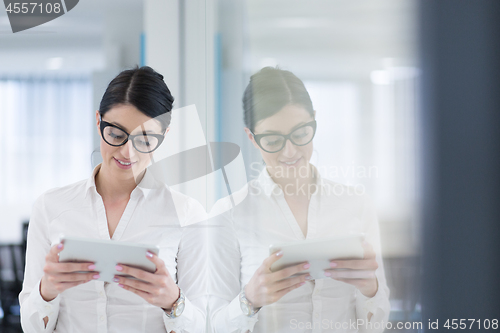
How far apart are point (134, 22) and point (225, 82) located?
33cm

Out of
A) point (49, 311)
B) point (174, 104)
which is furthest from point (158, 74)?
point (49, 311)

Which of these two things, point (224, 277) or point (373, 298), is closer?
point (373, 298)

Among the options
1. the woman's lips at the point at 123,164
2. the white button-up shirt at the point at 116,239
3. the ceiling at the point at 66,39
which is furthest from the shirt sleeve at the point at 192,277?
the ceiling at the point at 66,39

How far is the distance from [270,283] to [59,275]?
0.57 metres

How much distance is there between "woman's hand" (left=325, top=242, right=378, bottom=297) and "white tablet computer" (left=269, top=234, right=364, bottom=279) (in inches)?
0.5

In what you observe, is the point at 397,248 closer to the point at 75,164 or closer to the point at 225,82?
the point at 225,82

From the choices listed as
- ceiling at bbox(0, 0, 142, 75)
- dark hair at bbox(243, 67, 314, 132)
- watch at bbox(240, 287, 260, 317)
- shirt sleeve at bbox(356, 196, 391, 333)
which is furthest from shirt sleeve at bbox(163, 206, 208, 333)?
ceiling at bbox(0, 0, 142, 75)

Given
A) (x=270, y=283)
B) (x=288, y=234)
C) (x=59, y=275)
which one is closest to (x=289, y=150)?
(x=288, y=234)

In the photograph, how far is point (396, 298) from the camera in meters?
0.90

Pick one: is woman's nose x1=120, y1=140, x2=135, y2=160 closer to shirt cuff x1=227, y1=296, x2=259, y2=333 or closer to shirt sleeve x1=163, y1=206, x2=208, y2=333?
shirt sleeve x1=163, y1=206, x2=208, y2=333

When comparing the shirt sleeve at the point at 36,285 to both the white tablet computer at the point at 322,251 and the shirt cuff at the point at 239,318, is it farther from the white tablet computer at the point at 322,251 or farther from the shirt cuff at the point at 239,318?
the white tablet computer at the point at 322,251

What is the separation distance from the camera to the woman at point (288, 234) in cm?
95

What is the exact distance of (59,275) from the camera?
1009 millimetres

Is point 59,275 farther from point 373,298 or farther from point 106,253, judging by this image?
point 373,298
